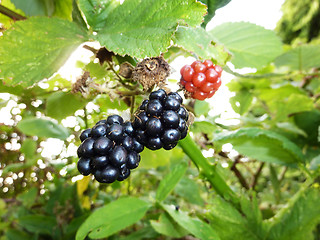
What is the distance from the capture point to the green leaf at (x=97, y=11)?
0.62 metres

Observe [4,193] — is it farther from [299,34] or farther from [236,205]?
[299,34]

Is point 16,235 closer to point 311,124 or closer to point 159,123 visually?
point 159,123

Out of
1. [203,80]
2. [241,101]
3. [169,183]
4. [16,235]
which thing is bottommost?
[16,235]

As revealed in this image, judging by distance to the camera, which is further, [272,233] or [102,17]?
[272,233]

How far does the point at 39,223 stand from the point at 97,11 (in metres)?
1.49

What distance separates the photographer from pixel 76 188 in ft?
5.54

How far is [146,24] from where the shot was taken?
0.55 meters

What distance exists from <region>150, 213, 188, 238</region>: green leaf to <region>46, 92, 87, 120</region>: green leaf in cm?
58

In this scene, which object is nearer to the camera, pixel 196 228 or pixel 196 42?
pixel 196 42

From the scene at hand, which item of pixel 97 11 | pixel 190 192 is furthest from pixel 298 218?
pixel 97 11

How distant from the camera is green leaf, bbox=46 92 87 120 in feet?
3.16

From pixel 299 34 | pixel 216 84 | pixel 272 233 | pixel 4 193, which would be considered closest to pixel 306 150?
pixel 272 233

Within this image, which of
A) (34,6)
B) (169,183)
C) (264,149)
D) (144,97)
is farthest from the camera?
(264,149)

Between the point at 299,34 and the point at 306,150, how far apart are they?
4864 mm
